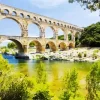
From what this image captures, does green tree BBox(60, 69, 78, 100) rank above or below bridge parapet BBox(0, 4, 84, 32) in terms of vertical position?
below

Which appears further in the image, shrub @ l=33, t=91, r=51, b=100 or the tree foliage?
the tree foliage

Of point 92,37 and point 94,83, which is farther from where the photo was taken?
point 92,37

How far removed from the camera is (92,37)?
85188 mm

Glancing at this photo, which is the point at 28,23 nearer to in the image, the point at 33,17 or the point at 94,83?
the point at 33,17

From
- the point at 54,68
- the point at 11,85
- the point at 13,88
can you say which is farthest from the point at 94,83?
the point at 54,68

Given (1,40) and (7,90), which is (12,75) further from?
(1,40)

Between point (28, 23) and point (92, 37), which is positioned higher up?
point (28, 23)

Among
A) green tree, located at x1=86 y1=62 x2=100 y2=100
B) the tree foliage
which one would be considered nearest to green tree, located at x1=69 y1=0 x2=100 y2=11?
green tree, located at x1=86 y1=62 x2=100 y2=100

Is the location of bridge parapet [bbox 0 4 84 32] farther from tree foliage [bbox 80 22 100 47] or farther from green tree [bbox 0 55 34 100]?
green tree [bbox 0 55 34 100]

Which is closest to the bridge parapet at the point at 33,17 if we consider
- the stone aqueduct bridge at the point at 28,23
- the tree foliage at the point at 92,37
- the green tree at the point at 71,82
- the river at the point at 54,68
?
the stone aqueduct bridge at the point at 28,23

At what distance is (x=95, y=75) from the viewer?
16.8m

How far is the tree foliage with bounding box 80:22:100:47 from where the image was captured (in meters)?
82.0

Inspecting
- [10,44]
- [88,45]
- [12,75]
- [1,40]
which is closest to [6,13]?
[1,40]

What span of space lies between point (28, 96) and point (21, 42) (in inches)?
2007
